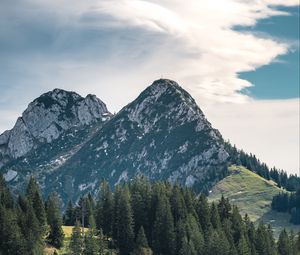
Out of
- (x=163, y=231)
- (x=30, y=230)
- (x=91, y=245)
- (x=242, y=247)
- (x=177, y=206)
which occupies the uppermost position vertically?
(x=177, y=206)

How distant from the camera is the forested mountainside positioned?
5837 inches

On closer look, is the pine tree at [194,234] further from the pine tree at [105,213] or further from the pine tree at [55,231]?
the pine tree at [55,231]

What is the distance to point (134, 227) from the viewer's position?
Result: 590 ft

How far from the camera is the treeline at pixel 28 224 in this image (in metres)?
142

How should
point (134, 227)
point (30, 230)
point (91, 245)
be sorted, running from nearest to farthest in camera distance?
point (30, 230), point (91, 245), point (134, 227)

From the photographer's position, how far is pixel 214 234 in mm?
172875

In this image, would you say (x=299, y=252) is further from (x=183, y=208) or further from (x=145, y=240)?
(x=145, y=240)

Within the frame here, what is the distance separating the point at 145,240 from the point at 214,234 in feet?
70.8

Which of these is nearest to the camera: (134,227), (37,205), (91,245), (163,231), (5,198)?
(91,245)

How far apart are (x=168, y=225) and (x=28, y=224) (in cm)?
4557

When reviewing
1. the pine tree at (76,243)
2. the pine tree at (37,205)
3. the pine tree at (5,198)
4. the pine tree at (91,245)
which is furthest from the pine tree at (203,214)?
the pine tree at (5,198)

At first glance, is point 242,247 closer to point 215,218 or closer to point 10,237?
point 215,218

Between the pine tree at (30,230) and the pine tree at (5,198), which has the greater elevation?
the pine tree at (5,198)

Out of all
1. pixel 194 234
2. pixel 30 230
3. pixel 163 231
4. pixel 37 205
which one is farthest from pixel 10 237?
pixel 194 234
